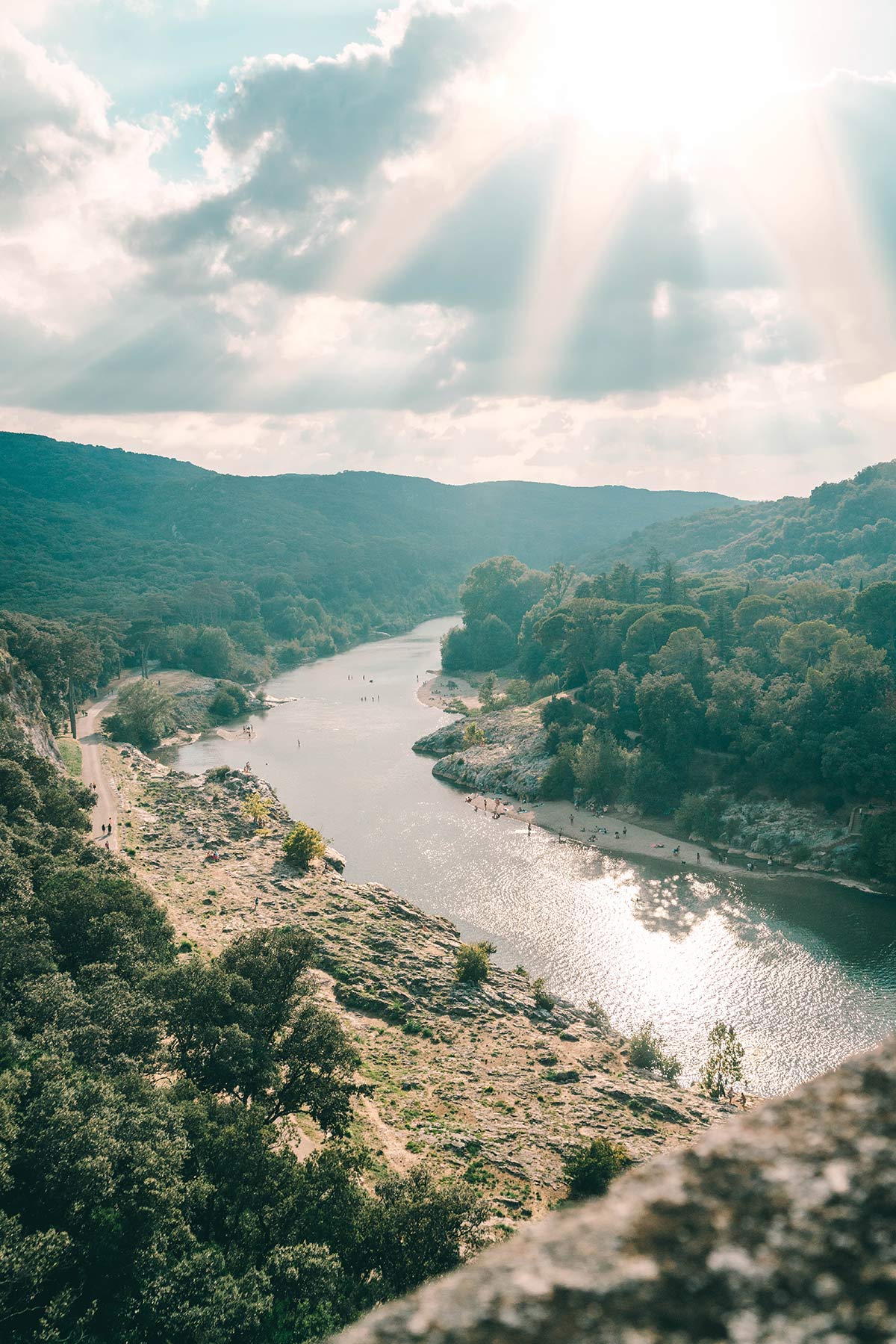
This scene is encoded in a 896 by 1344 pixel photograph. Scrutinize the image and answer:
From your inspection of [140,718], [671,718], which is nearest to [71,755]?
[140,718]

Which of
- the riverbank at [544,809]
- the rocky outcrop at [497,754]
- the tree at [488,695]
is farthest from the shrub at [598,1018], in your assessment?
the tree at [488,695]

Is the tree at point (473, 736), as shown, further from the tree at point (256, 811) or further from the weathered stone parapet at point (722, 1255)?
the weathered stone parapet at point (722, 1255)

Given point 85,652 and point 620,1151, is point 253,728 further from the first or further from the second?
point 620,1151

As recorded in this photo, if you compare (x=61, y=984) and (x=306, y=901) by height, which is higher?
(x=61, y=984)

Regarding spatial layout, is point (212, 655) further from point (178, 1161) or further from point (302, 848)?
point (178, 1161)

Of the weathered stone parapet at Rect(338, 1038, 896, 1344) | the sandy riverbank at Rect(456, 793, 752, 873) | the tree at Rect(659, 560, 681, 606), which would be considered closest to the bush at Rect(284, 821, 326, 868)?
the sandy riverbank at Rect(456, 793, 752, 873)

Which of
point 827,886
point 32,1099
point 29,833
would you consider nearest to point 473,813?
point 827,886

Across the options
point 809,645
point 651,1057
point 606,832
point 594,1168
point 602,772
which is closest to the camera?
point 594,1168
